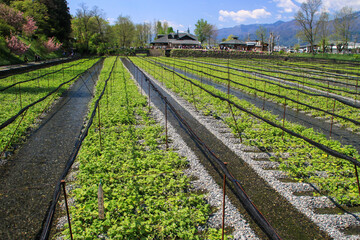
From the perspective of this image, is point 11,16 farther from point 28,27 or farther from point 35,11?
point 35,11

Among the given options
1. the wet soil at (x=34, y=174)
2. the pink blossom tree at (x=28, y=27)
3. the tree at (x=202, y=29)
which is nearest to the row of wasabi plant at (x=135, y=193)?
the wet soil at (x=34, y=174)

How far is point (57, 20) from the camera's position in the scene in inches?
2387

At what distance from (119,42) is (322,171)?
11230 cm

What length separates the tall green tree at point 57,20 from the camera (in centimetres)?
5814

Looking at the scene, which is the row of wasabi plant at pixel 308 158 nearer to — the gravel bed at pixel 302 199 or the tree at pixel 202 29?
the gravel bed at pixel 302 199

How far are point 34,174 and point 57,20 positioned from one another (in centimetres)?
6219

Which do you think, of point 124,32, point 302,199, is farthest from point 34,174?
point 124,32

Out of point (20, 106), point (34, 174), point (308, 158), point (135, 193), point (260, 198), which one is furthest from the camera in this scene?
point (20, 106)

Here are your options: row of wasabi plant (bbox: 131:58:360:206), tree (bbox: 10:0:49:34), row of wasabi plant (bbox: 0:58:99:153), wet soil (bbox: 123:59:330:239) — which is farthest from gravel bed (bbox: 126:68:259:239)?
tree (bbox: 10:0:49:34)

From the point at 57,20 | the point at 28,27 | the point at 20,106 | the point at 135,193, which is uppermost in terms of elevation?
the point at 57,20

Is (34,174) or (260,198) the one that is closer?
(260,198)

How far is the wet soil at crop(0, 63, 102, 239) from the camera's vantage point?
557 centimetres

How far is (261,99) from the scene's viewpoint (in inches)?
715

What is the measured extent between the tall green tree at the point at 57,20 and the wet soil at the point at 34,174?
52763 millimetres
